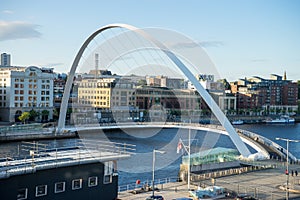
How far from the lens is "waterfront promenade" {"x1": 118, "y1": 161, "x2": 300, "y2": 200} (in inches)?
556

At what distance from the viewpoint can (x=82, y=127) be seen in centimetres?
4250

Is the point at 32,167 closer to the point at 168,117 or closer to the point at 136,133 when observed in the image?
the point at 136,133

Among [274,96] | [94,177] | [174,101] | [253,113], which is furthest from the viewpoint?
[274,96]

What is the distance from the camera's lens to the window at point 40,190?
1030 cm

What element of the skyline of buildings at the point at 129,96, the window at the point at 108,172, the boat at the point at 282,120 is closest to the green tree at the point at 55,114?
the skyline of buildings at the point at 129,96

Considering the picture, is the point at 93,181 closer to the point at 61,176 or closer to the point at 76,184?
the point at 76,184

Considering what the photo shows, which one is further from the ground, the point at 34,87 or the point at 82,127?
the point at 34,87

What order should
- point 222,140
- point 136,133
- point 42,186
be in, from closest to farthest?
point 42,186 < point 222,140 < point 136,133

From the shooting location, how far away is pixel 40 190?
10359 mm

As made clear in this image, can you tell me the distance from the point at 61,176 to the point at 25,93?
40108 mm

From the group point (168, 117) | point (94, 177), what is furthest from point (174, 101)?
point (94, 177)

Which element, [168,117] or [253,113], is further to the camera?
[253,113]

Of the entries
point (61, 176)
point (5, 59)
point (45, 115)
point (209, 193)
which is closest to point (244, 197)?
point (209, 193)

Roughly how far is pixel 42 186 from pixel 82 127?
32389mm
